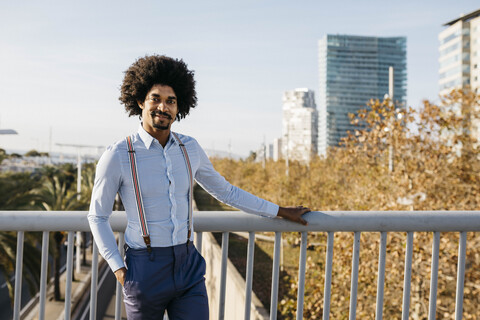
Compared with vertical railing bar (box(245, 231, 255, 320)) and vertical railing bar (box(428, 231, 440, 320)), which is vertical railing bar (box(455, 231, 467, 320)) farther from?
vertical railing bar (box(245, 231, 255, 320))

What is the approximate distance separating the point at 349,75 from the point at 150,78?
588 feet

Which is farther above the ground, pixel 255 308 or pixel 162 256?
pixel 162 256

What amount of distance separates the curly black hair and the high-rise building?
9210 centimetres

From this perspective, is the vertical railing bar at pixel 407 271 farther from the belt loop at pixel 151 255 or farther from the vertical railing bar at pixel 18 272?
the vertical railing bar at pixel 18 272

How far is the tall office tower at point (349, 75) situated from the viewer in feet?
566

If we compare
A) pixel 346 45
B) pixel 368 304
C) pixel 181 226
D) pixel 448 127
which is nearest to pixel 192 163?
pixel 181 226

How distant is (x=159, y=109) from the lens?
7.19 ft

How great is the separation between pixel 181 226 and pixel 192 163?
0.31 metres

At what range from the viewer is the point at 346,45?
176 metres

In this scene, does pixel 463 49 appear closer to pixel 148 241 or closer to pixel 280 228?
pixel 280 228

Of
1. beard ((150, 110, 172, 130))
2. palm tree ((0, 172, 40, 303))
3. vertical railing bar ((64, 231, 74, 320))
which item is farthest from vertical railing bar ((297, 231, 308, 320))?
palm tree ((0, 172, 40, 303))

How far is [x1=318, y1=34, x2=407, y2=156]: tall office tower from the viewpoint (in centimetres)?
17250

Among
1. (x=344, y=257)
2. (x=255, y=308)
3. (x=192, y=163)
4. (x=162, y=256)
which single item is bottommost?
(x=255, y=308)

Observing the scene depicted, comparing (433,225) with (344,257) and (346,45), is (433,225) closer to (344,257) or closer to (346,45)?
(344,257)
